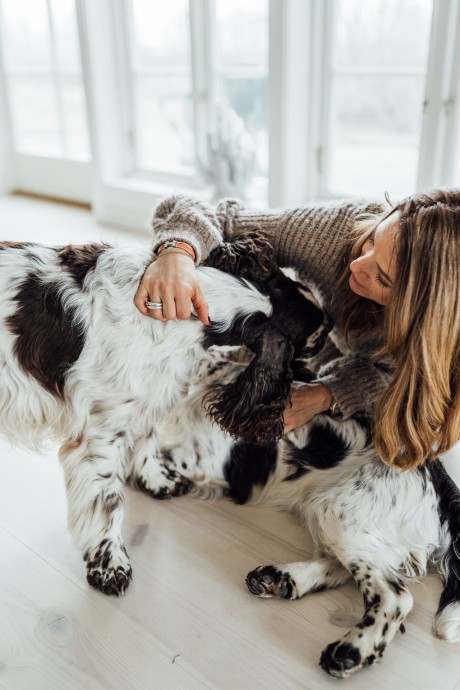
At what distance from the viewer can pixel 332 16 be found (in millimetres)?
3537

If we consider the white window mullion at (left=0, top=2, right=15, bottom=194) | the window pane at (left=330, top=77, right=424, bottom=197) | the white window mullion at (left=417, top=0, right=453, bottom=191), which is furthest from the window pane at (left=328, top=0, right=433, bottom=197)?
the white window mullion at (left=0, top=2, right=15, bottom=194)

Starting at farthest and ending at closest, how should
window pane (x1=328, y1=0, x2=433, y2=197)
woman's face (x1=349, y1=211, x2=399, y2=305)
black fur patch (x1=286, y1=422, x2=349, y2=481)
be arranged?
window pane (x1=328, y1=0, x2=433, y2=197), black fur patch (x1=286, y1=422, x2=349, y2=481), woman's face (x1=349, y1=211, x2=399, y2=305)

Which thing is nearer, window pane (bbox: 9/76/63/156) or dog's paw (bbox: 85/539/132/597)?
dog's paw (bbox: 85/539/132/597)

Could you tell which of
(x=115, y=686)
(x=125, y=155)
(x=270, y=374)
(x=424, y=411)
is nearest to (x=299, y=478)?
(x=270, y=374)

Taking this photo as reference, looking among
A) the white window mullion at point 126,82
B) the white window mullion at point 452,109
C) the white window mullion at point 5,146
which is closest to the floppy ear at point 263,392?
the white window mullion at point 452,109

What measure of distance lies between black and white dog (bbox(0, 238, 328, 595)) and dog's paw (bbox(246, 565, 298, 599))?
34cm

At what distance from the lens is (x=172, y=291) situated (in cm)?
162

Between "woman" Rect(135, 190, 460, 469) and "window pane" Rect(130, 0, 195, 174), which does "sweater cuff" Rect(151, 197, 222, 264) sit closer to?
"woman" Rect(135, 190, 460, 469)

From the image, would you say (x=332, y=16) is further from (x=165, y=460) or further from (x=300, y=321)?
(x=165, y=460)

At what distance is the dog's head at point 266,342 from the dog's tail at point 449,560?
458 millimetres

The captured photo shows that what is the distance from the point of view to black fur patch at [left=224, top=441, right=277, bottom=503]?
6.49ft

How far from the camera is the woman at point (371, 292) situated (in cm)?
143

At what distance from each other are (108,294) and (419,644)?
1.15 m

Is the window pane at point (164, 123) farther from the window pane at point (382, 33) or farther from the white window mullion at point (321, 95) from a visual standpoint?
the window pane at point (382, 33)
